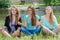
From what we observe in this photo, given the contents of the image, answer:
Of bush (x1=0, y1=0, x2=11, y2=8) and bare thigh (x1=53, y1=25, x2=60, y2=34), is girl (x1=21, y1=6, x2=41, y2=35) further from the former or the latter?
bush (x1=0, y1=0, x2=11, y2=8)

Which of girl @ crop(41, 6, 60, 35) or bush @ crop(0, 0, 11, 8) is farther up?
girl @ crop(41, 6, 60, 35)

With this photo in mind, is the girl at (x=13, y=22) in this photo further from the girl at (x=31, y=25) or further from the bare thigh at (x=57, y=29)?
the bare thigh at (x=57, y=29)

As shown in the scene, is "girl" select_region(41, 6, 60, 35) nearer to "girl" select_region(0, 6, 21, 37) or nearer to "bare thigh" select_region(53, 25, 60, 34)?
"bare thigh" select_region(53, 25, 60, 34)

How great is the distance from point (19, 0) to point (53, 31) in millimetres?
52416

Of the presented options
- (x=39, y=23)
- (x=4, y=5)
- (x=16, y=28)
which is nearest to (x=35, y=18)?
(x=39, y=23)

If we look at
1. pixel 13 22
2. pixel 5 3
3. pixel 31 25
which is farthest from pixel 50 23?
pixel 5 3

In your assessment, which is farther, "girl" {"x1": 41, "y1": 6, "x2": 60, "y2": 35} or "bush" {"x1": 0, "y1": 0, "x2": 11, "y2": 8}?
"bush" {"x1": 0, "y1": 0, "x2": 11, "y2": 8}

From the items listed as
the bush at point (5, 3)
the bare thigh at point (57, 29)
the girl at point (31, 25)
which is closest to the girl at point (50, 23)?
the bare thigh at point (57, 29)

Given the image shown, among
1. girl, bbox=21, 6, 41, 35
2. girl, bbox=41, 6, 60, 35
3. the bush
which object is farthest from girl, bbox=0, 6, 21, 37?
the bush

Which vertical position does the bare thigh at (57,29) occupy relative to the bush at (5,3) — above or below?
above

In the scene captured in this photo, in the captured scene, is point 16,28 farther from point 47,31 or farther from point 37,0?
point 37,0

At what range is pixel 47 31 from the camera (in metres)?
6.67

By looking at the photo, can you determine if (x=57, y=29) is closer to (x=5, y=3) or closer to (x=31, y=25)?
(x=31, y=25)

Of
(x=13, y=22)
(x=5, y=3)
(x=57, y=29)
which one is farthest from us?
(x=5, y=3)
